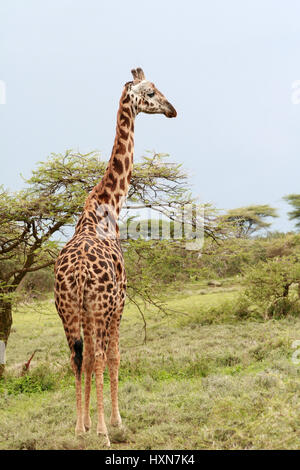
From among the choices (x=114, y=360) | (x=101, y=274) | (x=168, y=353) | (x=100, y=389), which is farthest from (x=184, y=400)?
(x=168, y=353)

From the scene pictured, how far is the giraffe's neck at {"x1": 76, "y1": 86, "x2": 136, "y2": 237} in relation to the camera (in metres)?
5.55

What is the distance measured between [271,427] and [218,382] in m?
2.31

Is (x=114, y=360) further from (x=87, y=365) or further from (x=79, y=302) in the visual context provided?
(x=79, y=302)

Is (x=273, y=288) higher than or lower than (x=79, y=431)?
lower

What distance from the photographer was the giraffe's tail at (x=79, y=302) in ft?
14.8

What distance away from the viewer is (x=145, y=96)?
5.85 meters

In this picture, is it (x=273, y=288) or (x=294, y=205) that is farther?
(x=294, y=205)

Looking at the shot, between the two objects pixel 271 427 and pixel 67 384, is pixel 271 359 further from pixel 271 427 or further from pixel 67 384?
pixel 271 427

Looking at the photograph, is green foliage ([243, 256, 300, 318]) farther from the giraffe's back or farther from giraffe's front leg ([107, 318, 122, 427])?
the giraffe's back

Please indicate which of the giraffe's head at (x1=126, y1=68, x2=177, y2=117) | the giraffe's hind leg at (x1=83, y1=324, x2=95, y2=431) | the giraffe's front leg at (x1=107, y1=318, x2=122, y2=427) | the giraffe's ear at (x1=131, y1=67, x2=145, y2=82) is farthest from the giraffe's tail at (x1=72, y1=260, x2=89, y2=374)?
the giraffe's ear at (x1=131, y1=67, x2=145, y2=82)

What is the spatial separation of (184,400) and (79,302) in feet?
8.43

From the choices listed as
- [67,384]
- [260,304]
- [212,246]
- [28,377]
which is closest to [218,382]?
[67,384]

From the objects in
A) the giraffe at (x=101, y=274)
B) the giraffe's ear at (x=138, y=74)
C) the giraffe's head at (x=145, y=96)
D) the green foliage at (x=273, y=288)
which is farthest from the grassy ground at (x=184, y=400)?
the giraffe's ear at (x=138, y=74)

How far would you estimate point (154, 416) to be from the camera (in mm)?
5742
